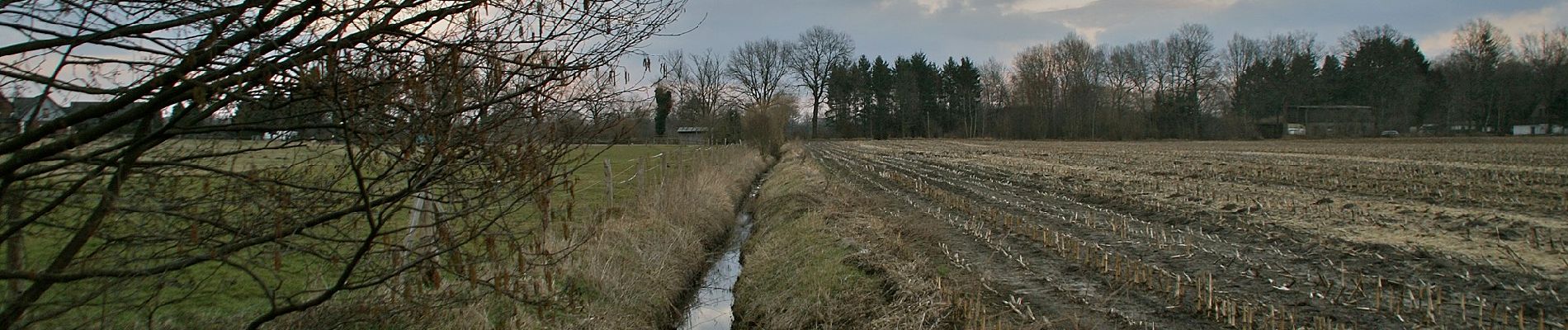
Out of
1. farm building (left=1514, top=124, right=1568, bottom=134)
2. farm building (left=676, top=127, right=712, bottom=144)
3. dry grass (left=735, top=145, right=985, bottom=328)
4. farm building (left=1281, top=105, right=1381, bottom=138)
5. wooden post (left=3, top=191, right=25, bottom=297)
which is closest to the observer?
wooden post (left=3, top=191, right=25, bottom=297)

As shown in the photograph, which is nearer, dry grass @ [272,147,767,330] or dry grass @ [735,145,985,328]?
dry grass @ [272,147,767,330]

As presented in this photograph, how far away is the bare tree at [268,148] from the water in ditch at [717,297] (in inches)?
179

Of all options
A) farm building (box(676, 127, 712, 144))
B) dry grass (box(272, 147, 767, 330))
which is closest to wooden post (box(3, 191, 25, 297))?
dry grass (box(272, 147, 767, 330))

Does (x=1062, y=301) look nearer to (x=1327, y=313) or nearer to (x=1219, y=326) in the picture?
(x=1219, y=326)

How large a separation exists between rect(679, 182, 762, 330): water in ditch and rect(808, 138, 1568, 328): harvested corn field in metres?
2.27

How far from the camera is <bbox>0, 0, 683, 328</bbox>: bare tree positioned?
3055mm

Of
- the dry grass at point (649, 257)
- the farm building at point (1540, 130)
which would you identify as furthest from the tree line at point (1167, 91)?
the dry grass at point (649, 257)

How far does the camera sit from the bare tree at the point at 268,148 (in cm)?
305

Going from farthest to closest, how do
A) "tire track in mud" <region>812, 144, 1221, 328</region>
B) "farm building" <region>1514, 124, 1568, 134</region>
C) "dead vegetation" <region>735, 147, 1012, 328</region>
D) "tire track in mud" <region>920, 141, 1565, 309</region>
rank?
"farm building" <region>1514, 124, 1568, 134</region>
"dead vegetation" <region>735, 147, 1012, 328</region>
"tire track in mud" <region>920, 141, 1565, 309</region>
"tire track in mud" <region>812, 144, 1221, 328</region>

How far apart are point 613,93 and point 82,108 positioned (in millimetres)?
1987

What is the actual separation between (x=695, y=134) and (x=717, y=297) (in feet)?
93.0

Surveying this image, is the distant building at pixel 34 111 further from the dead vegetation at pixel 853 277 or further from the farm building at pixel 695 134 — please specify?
the farm building at pixel 695 134

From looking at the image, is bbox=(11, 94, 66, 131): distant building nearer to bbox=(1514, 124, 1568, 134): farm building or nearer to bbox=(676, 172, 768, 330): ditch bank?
bbox=(676, 172, 768, 330): ditch bank

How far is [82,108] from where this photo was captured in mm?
3092
